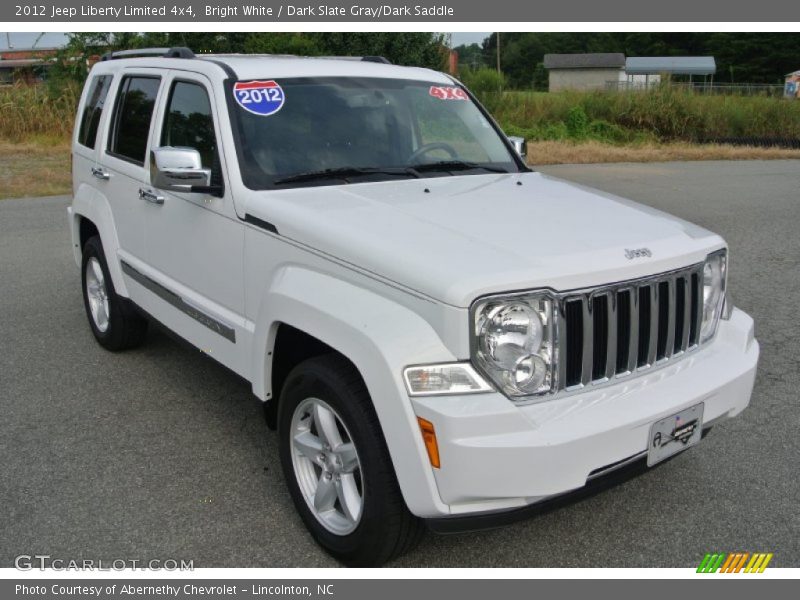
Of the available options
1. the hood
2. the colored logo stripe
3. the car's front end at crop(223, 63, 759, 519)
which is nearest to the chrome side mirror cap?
the car's front end at crop(223, 63, 759, 519)

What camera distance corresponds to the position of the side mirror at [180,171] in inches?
149

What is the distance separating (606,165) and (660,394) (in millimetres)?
16653

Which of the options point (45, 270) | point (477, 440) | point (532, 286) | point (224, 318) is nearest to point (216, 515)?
point (224, 318)

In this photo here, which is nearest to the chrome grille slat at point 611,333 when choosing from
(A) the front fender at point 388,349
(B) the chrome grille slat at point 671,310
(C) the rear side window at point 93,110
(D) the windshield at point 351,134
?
(B) the chrome grille slat at point 671,310

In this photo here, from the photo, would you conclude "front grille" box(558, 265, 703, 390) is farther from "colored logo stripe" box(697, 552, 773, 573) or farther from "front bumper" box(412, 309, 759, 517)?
"colored logo stripe" box(697, 552, 773, 573)

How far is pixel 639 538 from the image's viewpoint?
3418mm

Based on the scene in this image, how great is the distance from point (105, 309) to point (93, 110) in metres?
1.45

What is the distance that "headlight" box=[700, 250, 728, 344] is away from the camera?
3.50 meters

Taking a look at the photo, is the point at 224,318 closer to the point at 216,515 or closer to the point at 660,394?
the point at 216,515

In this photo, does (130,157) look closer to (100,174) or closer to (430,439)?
(100,174)

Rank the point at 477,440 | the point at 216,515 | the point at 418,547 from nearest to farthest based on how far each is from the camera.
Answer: the point at 477,440 < the point at 418,547 < the point at 216,515

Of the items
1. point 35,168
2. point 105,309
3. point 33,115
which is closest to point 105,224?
point 105,309

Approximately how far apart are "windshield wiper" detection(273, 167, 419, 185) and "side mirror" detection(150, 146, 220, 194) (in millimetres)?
364

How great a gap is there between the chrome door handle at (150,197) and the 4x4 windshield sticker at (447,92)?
171 cm
